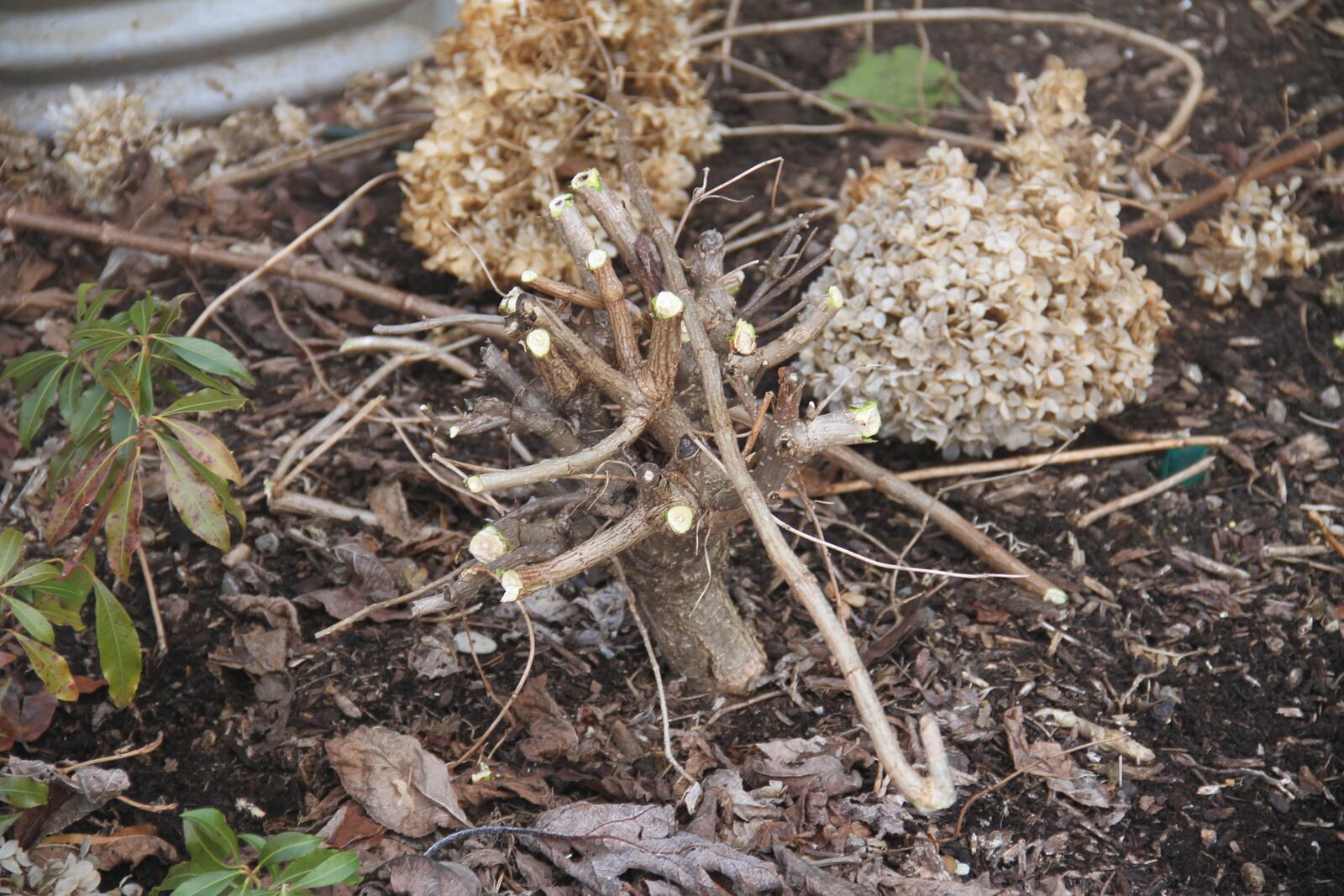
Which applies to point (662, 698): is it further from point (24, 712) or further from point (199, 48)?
point (199, 48)

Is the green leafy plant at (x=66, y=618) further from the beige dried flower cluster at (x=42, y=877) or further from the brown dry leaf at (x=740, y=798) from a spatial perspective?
the brown dry leaf at (x=740, y=798)

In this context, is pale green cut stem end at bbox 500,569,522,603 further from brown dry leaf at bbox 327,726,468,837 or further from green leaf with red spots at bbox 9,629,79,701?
green leaf with red spots at bbox 9,629,79,701

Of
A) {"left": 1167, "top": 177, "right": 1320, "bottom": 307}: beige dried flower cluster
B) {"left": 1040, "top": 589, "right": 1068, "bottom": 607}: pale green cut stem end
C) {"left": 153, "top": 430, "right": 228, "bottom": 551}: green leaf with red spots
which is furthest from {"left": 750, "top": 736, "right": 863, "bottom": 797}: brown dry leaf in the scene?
{"left": 1167, "top": 177, "right": 1320, "bottom": 307}: beige dried flower cluster

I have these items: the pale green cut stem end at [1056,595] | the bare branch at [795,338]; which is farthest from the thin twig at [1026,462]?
the bare branch at [795,338]

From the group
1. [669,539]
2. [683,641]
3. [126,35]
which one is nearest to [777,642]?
[683,641]

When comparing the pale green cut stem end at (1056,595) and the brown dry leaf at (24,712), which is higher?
the brown dry leaf at (24,712)

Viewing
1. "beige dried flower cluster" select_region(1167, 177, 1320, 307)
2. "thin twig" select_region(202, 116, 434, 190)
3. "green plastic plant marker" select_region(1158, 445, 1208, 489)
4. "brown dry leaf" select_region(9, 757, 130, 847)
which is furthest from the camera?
"thin twig" select_region(202, 116, 434, 190)

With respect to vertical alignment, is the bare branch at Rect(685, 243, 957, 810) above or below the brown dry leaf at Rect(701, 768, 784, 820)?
above

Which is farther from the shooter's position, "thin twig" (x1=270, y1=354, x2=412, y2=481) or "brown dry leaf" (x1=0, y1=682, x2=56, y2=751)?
"thin twig" (x1=270, y1=354, x2=412, y2=481)
